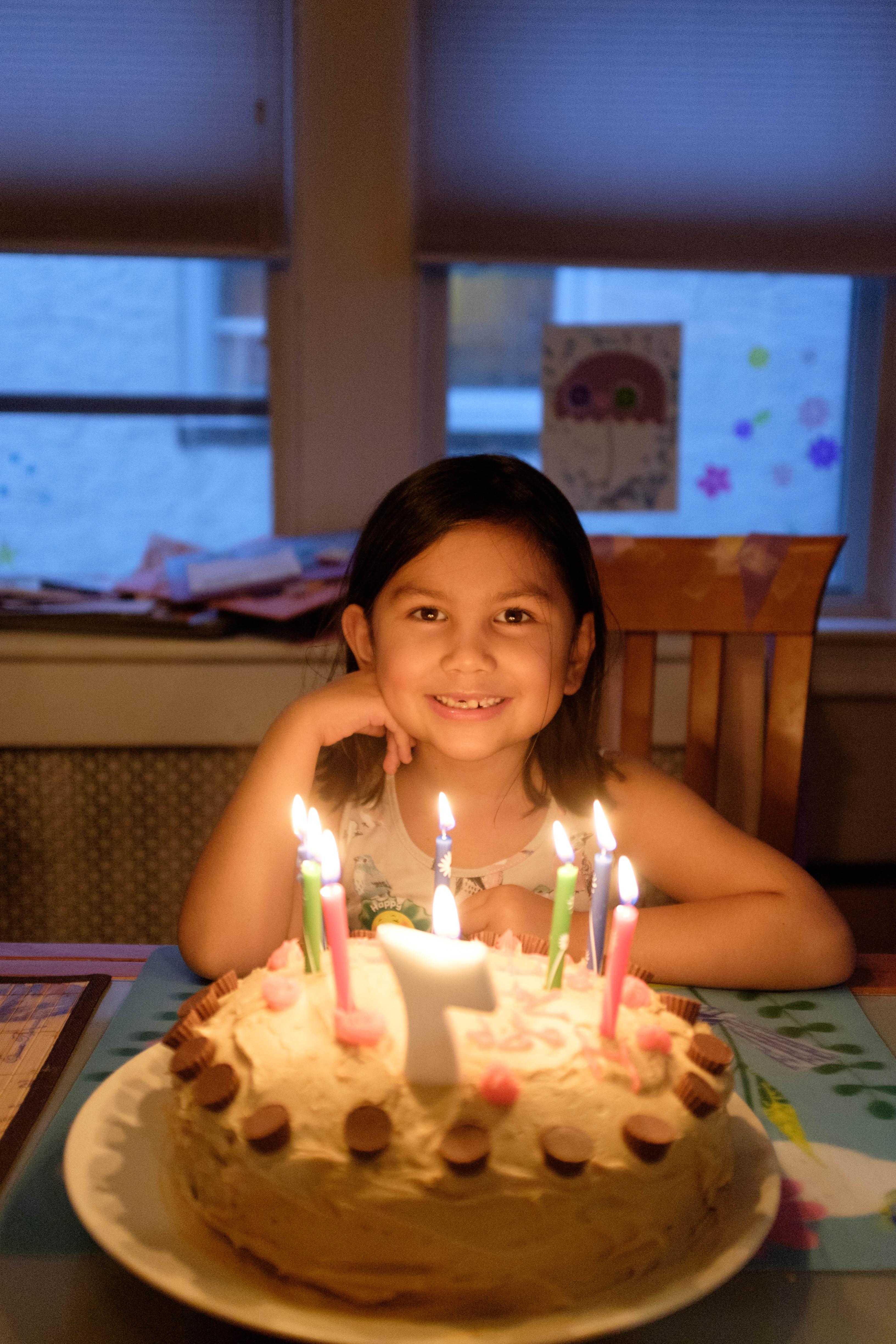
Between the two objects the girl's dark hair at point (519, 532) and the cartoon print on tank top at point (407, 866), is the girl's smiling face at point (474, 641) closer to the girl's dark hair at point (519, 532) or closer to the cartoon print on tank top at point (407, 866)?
the girl's dark hair at point (519, 532)

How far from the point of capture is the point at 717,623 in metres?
1.46

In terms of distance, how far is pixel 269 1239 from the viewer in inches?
21.2

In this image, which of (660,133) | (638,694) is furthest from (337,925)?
(660,133)

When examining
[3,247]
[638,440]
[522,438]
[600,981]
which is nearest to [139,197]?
[3,247]

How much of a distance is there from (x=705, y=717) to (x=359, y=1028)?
99 cm

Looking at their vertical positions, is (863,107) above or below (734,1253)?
above

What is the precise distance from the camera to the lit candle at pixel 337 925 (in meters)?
0.59

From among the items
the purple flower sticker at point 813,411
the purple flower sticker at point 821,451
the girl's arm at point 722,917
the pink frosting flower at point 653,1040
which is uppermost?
the purple flower sticker at point 813,411

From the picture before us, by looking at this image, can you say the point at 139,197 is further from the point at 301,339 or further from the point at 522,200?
the point at 522,200

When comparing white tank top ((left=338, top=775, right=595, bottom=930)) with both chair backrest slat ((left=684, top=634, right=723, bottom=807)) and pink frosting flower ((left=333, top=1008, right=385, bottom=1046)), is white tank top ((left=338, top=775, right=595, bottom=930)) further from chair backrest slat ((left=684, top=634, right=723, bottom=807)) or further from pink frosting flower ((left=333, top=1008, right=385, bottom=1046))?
pink frosting flower ((left=333, top=1008, right=385, bottom=1046))

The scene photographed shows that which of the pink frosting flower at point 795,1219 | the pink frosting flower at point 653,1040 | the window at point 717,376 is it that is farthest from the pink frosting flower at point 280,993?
the window at point 717,376

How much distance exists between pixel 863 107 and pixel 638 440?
0.88 metres

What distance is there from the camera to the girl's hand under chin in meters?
1.17

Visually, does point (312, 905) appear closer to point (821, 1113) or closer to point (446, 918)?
point (446, 918)
